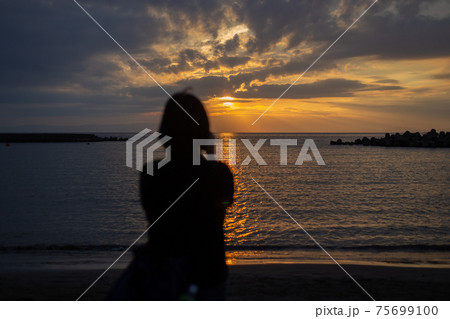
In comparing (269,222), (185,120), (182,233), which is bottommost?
(269,222)

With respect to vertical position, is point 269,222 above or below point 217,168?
below

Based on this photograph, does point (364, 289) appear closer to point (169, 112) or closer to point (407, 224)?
point (169, 112)

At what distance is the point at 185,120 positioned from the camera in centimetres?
229

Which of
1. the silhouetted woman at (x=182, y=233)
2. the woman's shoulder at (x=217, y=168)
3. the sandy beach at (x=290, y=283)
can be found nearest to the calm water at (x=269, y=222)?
the sandy beach at (x=290, y=283)

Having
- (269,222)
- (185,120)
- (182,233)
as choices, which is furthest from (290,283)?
(269,222)

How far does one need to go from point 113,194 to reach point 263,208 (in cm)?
920

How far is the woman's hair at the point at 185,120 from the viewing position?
7.48 ft

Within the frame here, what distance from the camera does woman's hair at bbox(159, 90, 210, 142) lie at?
89.7 inches

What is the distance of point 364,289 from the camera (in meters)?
6.52

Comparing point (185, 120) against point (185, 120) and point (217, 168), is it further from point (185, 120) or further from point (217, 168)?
point (217, 168)

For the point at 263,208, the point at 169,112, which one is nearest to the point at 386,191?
the point at 263,208

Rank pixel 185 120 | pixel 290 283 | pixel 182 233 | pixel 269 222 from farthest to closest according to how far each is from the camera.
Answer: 1. pixel 269 222
2. pixel 290 283
3. pixel 185 120
4. pixel 182 233

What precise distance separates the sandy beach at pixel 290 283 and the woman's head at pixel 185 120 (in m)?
4.59

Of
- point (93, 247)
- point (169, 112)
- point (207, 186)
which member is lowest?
point (93, 247)
